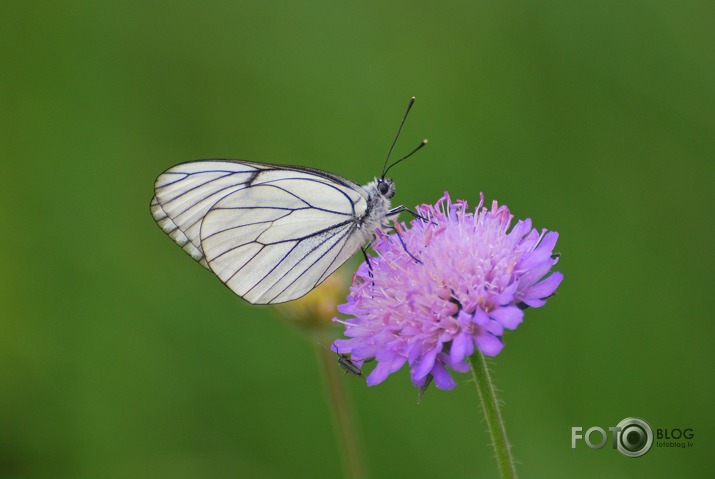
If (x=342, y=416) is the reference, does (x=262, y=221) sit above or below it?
above

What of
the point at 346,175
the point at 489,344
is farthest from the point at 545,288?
the point at 346,175

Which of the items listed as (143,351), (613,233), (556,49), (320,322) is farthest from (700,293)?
(143,351)

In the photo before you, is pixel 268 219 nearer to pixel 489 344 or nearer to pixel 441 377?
pixel 441 377

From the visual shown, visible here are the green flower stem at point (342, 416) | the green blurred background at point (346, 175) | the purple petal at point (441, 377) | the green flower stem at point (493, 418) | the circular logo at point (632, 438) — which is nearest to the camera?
the green flower stem at point (493, 418)

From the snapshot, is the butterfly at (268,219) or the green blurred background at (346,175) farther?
the green blurred background at (346,175)

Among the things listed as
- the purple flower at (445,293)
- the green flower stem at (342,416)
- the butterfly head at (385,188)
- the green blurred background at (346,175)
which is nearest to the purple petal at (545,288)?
the purple flower at (445,293)

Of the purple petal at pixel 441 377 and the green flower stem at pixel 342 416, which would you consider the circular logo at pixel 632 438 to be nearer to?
the purple petal at pixel 441 377

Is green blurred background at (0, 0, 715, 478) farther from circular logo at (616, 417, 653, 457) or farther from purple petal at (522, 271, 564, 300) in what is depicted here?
purple petal at (522, 271, 564, 300)

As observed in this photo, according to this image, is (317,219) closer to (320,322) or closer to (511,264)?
(320,322)
